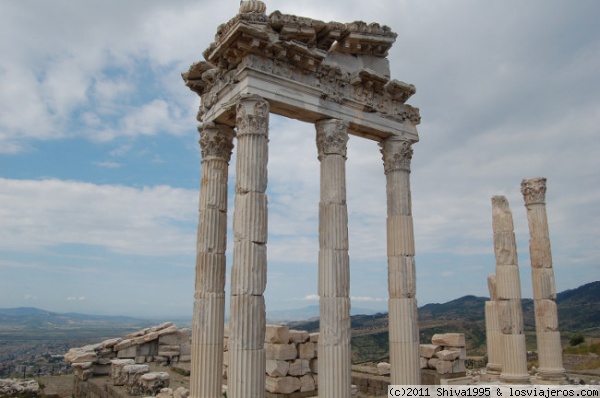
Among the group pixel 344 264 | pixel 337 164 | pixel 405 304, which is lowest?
pixel 405 304

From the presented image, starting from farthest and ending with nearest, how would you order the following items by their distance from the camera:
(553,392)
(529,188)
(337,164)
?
(529,188)
(553,392)
(337,164)

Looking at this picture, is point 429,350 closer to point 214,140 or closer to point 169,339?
point 214,140

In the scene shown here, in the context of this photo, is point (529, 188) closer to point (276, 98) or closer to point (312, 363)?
point (312, 363)

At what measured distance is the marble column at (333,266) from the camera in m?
12.7

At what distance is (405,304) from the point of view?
14758 millimetres

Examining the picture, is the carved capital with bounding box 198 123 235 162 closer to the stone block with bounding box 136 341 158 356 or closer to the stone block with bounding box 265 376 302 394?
the stone block with bounding box 265 376 302 394

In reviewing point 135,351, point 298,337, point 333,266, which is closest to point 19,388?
point 135,351

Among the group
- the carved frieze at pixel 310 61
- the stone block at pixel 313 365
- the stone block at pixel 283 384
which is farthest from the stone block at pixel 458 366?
the carved frieze at pixel 310 61

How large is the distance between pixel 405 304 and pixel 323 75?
7.18m

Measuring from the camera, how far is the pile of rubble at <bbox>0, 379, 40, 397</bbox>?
19078 mm

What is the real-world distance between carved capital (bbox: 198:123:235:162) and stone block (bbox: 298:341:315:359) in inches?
285

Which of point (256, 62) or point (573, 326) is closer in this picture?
point (256, 62)

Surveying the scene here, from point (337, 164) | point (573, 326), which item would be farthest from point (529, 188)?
point (573, 326)

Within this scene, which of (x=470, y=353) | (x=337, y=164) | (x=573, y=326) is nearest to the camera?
(x=337, y=164)
